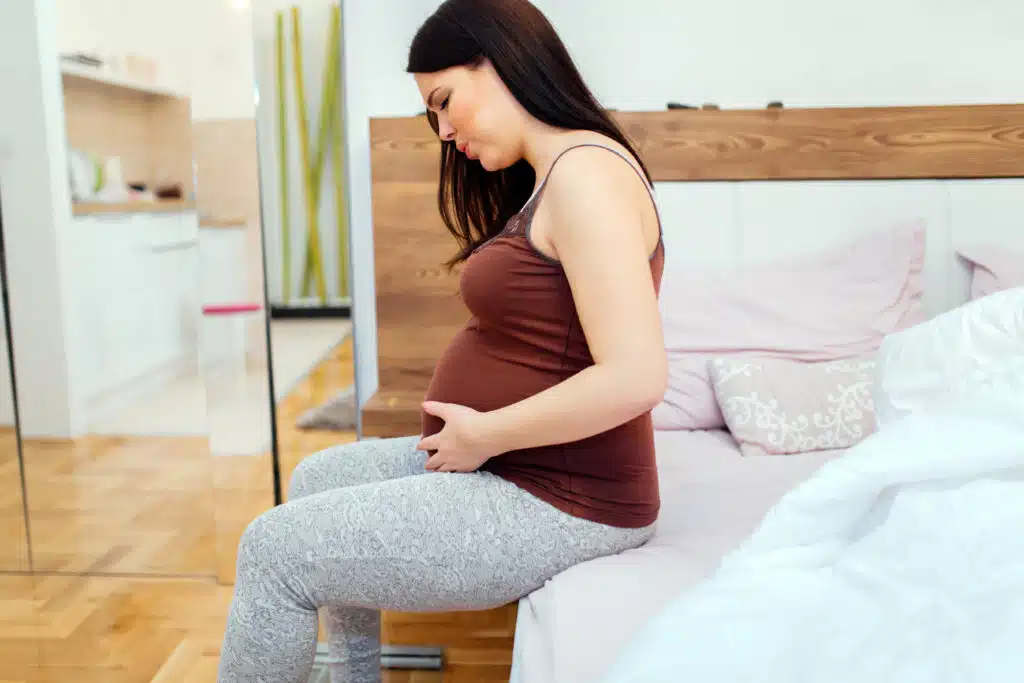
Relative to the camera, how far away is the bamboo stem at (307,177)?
218cm

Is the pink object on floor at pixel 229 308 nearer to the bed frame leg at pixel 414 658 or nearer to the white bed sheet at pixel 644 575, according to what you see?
the bed frame leg at pixel 414 658

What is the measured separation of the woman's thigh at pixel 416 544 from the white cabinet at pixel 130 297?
81.6 inches

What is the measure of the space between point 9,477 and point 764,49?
2367mm

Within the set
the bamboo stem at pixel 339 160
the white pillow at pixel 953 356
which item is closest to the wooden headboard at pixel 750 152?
the bamboo stem at pixel 339 160

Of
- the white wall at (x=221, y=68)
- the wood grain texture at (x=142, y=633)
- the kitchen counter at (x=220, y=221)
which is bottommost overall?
the wood grain texture at (x=142, y=633)

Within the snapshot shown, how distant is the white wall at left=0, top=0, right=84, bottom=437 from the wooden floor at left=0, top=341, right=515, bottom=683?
0.20 meters

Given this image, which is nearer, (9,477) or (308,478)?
(308,478)

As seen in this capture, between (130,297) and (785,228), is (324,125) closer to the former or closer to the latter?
(785,228)

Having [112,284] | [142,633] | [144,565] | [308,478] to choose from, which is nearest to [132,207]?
[112,284]

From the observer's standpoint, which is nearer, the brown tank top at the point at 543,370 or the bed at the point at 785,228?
the brown tank top at the point at 543,370

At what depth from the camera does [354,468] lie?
1.31m

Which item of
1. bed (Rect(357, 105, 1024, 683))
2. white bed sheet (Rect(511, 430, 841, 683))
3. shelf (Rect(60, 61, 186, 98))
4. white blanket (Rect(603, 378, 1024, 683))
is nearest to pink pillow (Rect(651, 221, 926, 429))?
bed (Rect(357, 105, 1024, 683))

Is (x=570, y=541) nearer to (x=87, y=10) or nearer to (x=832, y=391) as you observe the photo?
(x=832, y=391)

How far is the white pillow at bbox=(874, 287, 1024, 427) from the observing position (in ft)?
2.96
